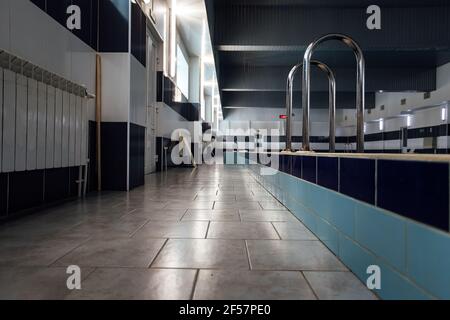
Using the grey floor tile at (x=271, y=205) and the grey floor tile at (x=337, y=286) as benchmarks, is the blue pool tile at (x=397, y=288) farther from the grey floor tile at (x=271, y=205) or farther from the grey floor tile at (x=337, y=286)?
the grey floor tile at (x=271, y=205)

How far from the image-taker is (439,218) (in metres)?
1.03

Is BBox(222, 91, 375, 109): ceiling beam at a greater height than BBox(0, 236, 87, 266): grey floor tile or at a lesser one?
greater

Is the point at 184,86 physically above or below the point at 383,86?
above

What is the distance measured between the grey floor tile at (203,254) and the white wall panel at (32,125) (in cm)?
187

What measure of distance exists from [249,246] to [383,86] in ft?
35.6

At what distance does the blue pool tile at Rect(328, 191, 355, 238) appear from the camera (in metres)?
1.77

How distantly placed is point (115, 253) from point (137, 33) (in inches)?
196

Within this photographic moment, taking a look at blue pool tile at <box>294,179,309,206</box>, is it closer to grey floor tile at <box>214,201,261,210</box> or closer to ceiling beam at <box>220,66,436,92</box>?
grey floor tile at <box>214,201,261,210</box>

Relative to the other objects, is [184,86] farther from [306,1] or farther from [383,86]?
[306,1]

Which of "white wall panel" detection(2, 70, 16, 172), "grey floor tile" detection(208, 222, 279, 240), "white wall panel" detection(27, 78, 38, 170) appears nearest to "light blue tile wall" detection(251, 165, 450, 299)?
"grey floor tile" detection(208, 222, 279, 240)

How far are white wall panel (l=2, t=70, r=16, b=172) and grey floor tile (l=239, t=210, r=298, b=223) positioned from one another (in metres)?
2.13

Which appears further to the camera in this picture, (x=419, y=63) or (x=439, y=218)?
(x=419, y=63)

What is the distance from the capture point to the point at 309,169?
2.79 m
